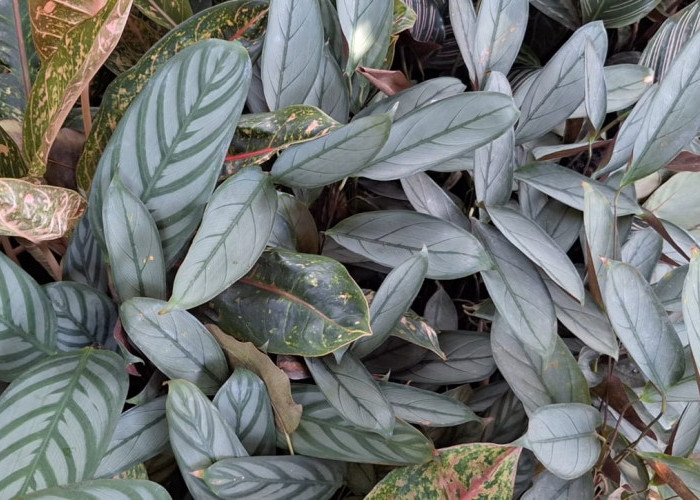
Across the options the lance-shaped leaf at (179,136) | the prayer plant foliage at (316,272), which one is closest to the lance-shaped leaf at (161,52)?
the prayer plant foliage at (316,272)

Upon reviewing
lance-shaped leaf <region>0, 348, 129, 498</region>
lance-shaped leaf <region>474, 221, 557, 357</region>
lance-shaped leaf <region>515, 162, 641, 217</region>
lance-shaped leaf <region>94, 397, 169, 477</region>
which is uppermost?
lance-shaped leaf <region>515, 162, 641, 217</region>

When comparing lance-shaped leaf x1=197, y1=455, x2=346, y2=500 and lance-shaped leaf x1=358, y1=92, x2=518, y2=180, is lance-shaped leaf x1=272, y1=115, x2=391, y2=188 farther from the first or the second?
lance-shaped leaf x1=197, y1=455, x2=346, y2=500

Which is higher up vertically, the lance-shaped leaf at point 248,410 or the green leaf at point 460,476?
the lance-shaped leaf at point 248,410

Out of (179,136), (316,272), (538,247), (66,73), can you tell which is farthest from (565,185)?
(66,73)

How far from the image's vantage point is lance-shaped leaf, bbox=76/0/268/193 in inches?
28.7

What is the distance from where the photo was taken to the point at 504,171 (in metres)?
0.72

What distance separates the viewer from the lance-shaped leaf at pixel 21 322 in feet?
2.05

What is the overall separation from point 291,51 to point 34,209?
31 centimetres

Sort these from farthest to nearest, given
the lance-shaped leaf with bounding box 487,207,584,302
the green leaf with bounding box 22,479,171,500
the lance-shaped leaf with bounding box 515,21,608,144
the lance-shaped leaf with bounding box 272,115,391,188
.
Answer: the lance-shaped leaf with bounding box 515,21,608,144 < the lance-shaped leaf with bounding box 487,207,584,302 < the lance-shaped leaf with bounding box 272,115,391,188 < the green leaf with bounding box 22,479,171,500

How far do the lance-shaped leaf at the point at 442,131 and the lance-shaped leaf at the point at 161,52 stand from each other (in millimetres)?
275

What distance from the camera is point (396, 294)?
0.65 metres

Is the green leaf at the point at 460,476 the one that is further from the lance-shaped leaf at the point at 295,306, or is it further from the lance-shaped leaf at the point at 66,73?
the lance-shaped leaf at the point at 66,73

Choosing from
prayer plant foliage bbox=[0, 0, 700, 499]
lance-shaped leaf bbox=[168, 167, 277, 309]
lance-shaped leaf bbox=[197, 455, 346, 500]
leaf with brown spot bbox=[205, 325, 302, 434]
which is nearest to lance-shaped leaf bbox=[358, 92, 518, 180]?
prayer plant foliage bbox=[0, 0, 700, 499]

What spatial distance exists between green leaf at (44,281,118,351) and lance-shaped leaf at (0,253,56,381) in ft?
0.10
